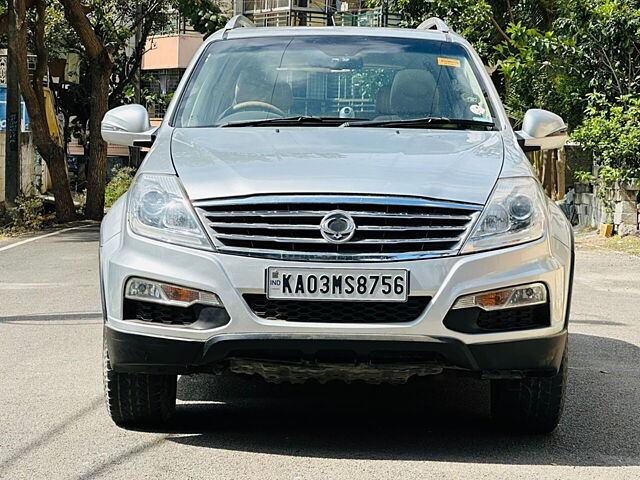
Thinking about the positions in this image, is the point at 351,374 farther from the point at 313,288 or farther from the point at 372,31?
the point at 372,31

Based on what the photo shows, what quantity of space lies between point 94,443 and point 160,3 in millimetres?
28184

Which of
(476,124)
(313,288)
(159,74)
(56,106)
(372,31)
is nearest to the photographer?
(313,288)

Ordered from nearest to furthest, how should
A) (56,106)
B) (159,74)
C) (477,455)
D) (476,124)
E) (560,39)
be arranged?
(477,455)
(476,124)
(560,39)
(56,106)
(159,74)

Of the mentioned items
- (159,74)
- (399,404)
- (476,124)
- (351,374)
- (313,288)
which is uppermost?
(476,124)

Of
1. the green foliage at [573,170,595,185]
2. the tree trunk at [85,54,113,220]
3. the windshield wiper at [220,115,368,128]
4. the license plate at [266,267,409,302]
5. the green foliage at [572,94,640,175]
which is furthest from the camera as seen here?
the tree trunk at [85,54,113,220]

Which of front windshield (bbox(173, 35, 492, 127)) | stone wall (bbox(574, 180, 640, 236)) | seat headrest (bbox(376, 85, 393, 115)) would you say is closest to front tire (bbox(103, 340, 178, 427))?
front windshield (bbox(173, 35, 492, 127))

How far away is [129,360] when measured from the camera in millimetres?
4914

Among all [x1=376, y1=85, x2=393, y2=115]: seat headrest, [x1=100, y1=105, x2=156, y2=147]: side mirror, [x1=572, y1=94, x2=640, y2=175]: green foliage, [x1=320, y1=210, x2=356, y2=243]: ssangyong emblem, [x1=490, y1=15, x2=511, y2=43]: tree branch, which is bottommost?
[x1=572, y1=94, x2=640, y2=175]: green foliage

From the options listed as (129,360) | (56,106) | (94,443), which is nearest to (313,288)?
(129,360)

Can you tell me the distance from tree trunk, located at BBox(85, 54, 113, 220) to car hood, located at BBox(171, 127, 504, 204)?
19268 mm

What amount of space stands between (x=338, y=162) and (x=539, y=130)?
138 cm

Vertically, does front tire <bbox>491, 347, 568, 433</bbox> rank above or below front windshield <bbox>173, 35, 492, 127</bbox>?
below

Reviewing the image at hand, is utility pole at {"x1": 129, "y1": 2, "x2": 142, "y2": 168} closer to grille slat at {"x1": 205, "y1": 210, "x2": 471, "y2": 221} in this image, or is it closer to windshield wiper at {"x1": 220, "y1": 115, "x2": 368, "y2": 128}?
windshield wiper at {"x1": 220, "y1": 115, "x2": 368, "y2": 128}

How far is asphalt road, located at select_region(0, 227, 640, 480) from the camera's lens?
15.7 ft
